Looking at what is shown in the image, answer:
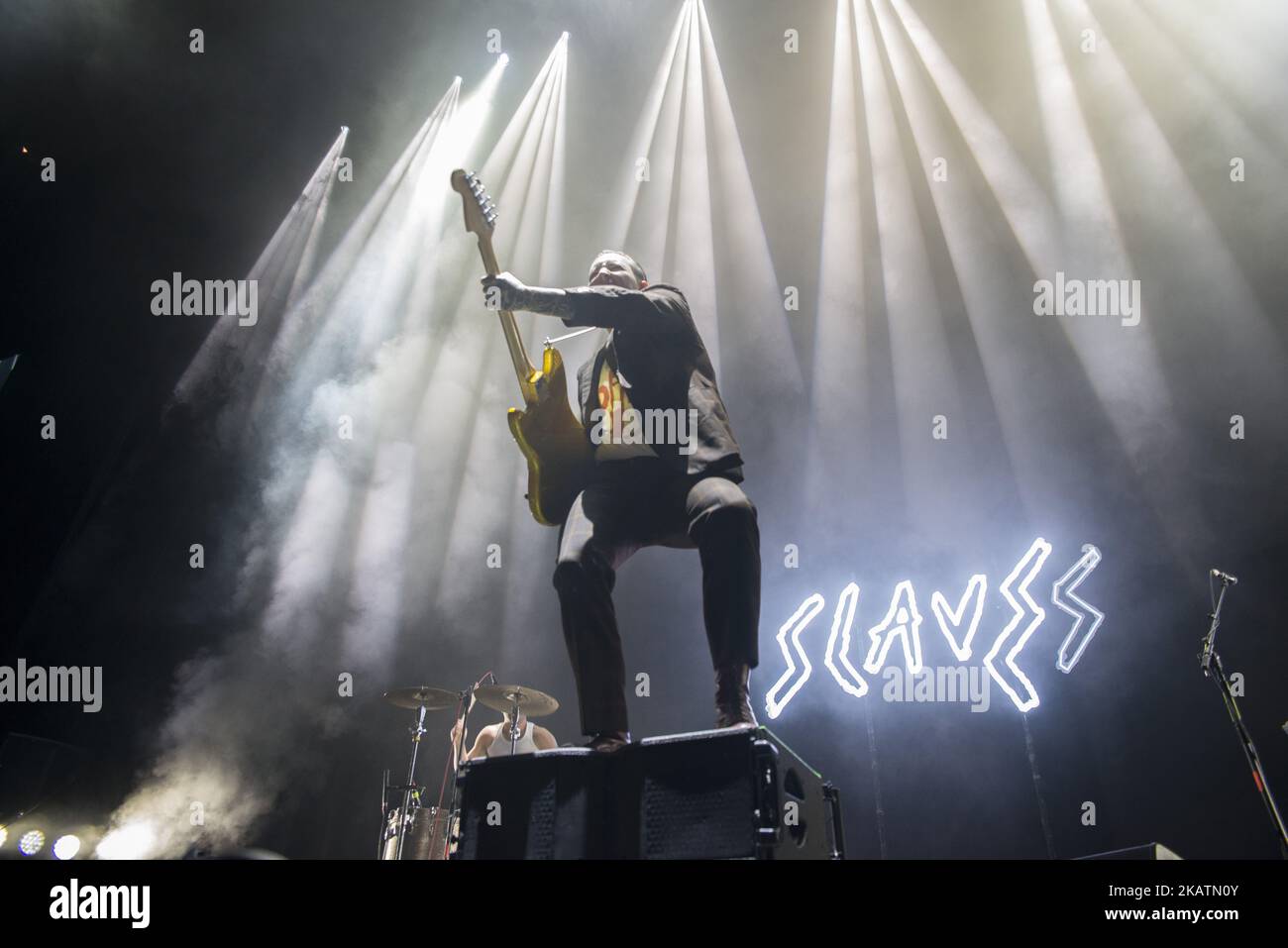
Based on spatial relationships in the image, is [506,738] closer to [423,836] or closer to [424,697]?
[424,697]

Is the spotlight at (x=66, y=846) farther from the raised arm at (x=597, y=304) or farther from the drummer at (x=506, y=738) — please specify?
the raised arm at (x=597, y=304)

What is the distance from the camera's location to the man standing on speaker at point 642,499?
2250 mm

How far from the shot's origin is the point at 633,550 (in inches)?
105

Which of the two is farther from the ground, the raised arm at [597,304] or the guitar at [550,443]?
the raised arm at [597,304]

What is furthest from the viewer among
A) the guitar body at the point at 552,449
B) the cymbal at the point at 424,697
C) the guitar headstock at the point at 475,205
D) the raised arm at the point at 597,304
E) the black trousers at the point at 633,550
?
the cymbal at the point at 424,697

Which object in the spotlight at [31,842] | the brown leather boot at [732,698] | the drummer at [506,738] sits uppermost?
the brown leather boot at [732,698]

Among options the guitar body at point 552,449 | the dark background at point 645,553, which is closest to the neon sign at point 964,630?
the dark background at point 645,553

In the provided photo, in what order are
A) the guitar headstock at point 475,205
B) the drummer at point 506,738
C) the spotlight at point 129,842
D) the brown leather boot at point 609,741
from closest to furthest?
the brown leather boot at point 609,741 < the guitar headstock at point 475,205 < the spotlight at point 129,842 < the drummer at point 506,738

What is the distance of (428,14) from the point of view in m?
6.99

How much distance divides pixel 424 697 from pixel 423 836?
99 centimetres

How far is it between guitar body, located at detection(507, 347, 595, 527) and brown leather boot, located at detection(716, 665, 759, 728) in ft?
3.20

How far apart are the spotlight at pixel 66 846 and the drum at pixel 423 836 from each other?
236cm

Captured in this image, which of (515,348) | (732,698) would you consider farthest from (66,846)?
(732,698)

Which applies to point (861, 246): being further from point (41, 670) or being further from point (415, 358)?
point (41, 670)
